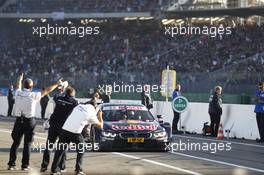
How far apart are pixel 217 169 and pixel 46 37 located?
144ft

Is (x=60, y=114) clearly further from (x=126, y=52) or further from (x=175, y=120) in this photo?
(x=126, y=52)

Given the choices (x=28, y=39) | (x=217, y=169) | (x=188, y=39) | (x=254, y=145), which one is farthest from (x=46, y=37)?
(x=217, y=169)

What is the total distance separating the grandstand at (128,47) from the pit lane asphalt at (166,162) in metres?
16.9

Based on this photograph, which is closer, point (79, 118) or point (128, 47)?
point (79, 118)

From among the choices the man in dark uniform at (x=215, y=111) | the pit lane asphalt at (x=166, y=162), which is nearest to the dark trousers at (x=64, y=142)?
the pit lane asphalt at (x=166, y=162)

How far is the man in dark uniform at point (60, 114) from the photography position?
12.5m

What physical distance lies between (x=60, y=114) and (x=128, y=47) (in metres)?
38.1

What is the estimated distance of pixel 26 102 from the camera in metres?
13.1

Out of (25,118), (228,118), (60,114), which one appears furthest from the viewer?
Answer: (228,118)

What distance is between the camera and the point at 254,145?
20.0 metres

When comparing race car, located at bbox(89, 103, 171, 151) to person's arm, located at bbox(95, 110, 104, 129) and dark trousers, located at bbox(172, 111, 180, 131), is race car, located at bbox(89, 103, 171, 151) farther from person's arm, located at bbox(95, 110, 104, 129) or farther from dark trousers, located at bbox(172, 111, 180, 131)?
dark trousers, located at bbox(172, 111, 180, 131)

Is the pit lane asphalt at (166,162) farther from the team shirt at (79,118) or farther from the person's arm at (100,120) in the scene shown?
the team shirt at (79,118)

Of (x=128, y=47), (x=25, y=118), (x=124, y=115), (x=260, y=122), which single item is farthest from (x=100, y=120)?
(x=128, y=47)

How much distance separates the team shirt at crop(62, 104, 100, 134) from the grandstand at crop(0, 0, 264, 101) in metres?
21.7
